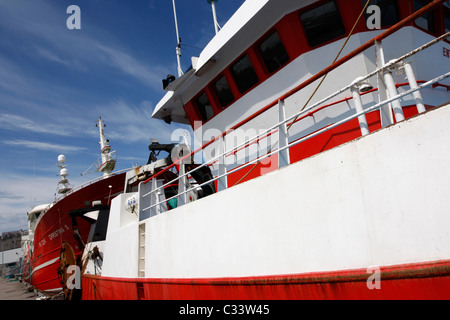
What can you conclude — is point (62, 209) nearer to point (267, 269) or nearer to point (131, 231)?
point (131, 231)

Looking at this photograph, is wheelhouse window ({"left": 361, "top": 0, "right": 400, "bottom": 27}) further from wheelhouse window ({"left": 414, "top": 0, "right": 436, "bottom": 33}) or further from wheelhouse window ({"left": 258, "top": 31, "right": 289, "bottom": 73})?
wheelhouse window ({"left": 258, "top": 31, "right": 289, "bottom": 73})

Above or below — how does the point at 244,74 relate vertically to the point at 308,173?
above

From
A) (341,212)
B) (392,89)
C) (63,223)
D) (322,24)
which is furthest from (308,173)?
(63,223)

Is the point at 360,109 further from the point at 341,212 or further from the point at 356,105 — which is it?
the point at 341,212

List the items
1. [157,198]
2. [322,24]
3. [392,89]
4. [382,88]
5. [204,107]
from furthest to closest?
1. [204,107]
2. [157,198]
3. [322,24]
4. [382,88]
5. [392,89]

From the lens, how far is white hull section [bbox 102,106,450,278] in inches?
92.1

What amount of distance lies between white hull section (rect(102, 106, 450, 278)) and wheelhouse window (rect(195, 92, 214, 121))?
372cm

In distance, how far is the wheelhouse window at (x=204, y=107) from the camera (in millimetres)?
7988

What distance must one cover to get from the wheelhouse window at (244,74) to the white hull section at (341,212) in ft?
10.4

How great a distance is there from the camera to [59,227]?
16.5 meters

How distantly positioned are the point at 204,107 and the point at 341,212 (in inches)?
230

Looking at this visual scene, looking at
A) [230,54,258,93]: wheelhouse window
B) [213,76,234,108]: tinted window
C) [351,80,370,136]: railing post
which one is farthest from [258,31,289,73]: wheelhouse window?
[351,80,370,136]: railing post

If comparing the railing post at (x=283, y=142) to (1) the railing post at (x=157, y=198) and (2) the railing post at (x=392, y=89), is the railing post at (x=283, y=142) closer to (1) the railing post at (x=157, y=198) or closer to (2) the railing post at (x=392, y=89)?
(2) the railing post at (x=392, y=89)
